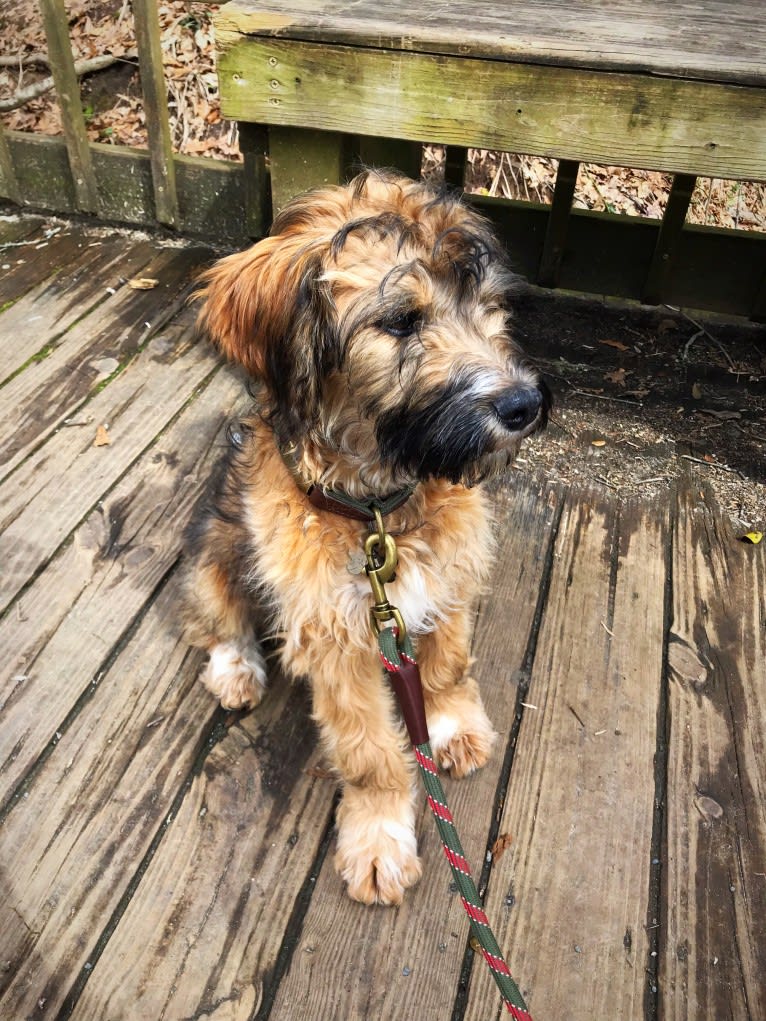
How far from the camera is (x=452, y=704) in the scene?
88.2 inches

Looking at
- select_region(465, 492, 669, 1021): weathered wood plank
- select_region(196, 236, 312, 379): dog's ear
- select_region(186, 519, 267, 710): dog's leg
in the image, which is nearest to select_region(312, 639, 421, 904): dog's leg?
select_region(465, 492, 669, 1021): weathered wood plank

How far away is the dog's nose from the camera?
5.26 ft

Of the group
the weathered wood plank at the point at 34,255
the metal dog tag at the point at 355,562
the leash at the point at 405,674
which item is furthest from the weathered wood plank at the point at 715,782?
the weathered wood plank at the point at 34,255

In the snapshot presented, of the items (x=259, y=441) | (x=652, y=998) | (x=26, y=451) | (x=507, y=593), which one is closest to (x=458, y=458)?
(x=259, y=441)

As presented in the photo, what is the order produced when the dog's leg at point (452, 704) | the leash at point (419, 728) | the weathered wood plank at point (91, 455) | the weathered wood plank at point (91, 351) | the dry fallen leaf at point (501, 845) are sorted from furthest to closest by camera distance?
the weathered wood plank at point (91, 351)
the weathered wood plank at point (91, 455)
the dog's leg at point (452, 704)
the dry fallen leaf at point (501, 845)
the leash at point (419, 728)

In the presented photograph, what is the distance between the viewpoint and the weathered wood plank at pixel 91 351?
3.24 meters

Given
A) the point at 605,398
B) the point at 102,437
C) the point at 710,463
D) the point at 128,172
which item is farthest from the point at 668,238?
the point at 128,172

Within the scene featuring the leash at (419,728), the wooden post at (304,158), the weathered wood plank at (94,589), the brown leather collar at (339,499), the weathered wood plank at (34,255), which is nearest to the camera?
the leash at (419,728)

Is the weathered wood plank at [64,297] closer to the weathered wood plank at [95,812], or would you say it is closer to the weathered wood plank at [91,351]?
the weathered wood plank at [91,351]

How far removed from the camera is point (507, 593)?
2.65 m

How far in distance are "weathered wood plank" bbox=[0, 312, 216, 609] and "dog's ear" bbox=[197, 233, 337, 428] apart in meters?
1.31

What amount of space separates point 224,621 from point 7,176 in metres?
3.47

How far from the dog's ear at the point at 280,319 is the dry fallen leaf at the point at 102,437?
147 cm

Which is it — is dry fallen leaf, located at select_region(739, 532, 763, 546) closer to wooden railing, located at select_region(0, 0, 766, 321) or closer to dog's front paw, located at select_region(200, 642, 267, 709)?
wooden railing, located at select_region(0, 0, 766, 321)
